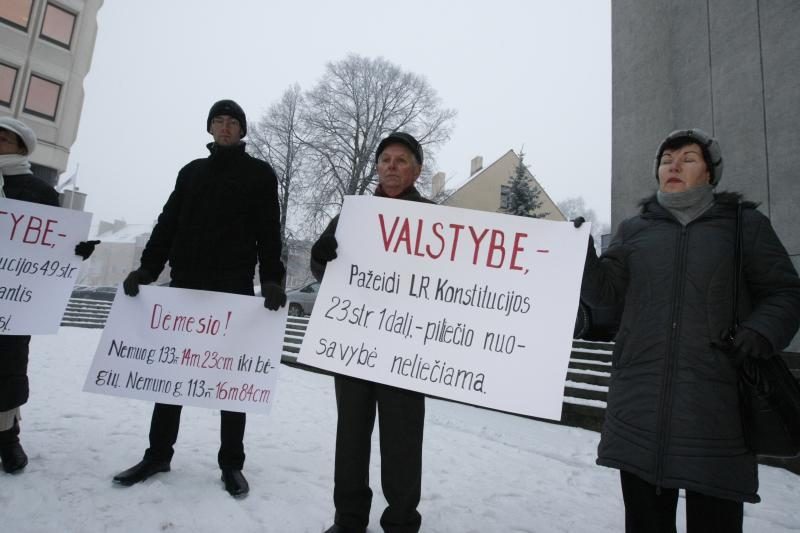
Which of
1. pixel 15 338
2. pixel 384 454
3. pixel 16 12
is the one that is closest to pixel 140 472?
pixel 15 338

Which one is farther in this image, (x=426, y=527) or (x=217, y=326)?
(x=217, y=326)

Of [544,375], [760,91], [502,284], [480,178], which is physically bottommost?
[544,375]

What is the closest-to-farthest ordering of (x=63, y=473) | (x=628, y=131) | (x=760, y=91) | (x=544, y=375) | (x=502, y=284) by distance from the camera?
(x=544, y=375)
(x=502, y=284)
(x=63, y=473)
(x=760, y=91)
(x=628, y=131)

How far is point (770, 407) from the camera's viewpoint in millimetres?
1499

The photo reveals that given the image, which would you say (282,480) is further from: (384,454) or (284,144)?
(284,144)

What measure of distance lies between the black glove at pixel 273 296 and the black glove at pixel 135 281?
0.77 metres

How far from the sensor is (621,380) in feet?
5.77

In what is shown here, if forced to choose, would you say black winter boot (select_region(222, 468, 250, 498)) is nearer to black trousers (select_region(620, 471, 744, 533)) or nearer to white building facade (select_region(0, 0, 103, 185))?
black trousers (select_region(620, 471, 744, 533))

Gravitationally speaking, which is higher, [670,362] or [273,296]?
[273,296]

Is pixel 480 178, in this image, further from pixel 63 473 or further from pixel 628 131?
pixel 63 473

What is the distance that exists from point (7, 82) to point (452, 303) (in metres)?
22.8

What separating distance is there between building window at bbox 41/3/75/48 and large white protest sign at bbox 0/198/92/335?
857 inches

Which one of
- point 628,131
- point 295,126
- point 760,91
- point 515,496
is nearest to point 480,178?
point 295,126

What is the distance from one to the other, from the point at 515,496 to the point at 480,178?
28.0m
